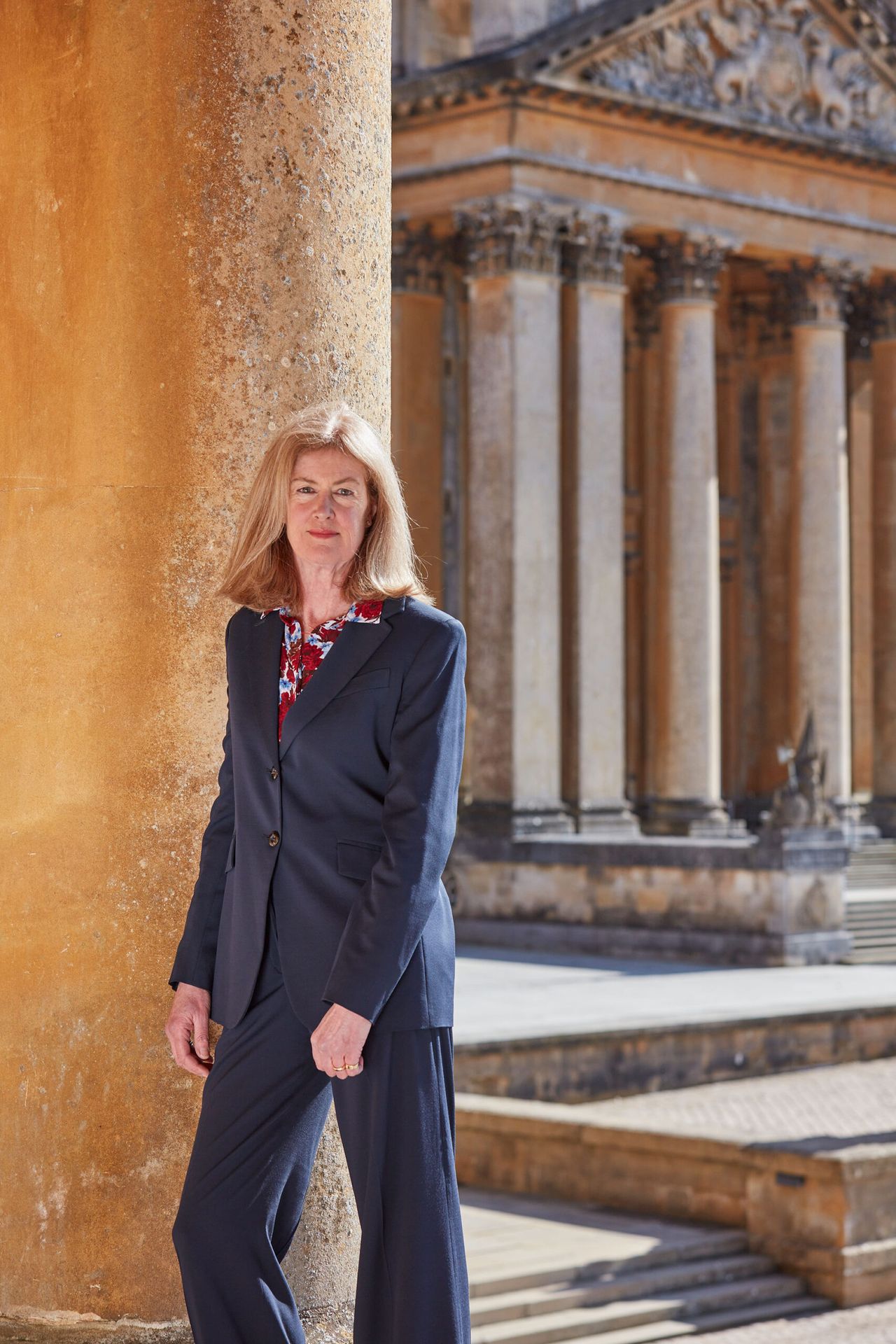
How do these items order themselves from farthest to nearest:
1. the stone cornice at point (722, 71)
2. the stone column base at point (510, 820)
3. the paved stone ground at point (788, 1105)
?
the stone cornice at point (722, 71) → the stone column base at point (510, 820) → the paved stone ground at point (788, 1105)

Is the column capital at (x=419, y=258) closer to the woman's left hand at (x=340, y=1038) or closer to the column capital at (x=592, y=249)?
the column capital at (x=592, y=249)

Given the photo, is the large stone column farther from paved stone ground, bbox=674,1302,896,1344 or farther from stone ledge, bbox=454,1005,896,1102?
stone ledge, bbox=454,1005,896,1102

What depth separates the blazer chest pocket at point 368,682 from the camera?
13.2 feet

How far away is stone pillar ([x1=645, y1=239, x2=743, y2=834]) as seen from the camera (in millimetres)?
33406

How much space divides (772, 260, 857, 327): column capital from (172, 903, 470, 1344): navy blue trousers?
109 ft

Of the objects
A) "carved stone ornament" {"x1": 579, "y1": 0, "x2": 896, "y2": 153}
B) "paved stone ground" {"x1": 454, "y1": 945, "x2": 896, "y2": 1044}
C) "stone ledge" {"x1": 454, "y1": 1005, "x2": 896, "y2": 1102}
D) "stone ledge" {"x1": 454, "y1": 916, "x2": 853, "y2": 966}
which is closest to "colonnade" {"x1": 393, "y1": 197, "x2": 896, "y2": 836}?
"carved stone ornament" {"x1": 579, "y1": 0, "x2": 896, "y2": 153}

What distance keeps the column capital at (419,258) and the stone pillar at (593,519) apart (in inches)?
Result: 96.5

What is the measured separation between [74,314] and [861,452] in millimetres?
36656

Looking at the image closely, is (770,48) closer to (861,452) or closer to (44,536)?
(861,452)

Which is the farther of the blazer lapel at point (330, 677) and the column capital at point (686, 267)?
the column capital at point (686, 267)

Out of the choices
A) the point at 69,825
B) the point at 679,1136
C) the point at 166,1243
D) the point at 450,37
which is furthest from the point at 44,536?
the point at 450,37

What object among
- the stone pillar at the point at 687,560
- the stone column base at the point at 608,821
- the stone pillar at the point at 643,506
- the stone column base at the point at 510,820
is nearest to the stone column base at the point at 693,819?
the stone pillar at the point at 687,560

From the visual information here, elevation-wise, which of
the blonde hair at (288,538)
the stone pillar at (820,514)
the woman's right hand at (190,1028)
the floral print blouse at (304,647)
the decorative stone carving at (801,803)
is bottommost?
the decorative stone carving at (801,803)

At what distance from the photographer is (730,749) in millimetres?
40031
